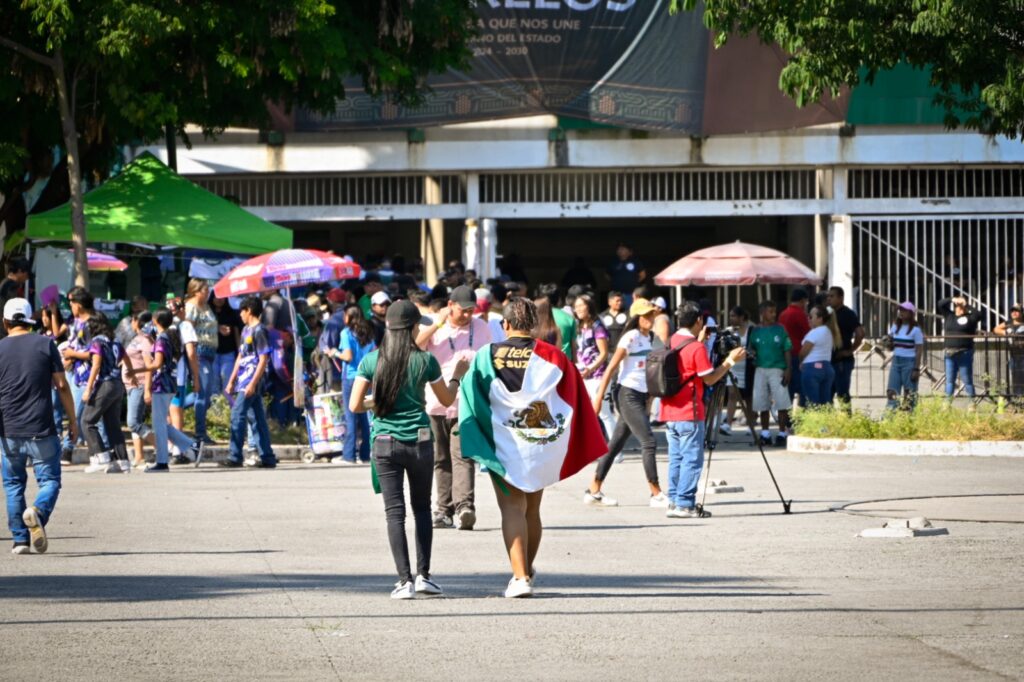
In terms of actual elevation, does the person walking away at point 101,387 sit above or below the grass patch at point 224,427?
above

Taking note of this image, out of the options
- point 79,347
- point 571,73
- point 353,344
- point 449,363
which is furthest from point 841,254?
point 449,363

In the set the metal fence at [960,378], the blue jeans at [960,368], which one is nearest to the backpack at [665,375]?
the metal fence at [960,378]

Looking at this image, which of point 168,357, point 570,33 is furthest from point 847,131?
point 168,357

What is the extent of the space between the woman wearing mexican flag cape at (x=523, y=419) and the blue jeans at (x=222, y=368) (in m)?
11.4

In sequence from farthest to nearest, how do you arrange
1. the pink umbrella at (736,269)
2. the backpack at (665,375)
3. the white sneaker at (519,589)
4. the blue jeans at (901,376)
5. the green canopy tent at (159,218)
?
1. the pink umbrella at (736,269)
2. the blue jeans at (901,376)
3. the green canopy tent at (159,218)
4. the backpack at (665,375)
5. the white sneaker at (519,589)

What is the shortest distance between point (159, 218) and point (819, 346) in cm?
855

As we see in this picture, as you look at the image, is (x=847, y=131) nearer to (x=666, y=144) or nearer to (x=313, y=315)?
(x=666, y=144)

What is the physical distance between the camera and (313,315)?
71.5 ft

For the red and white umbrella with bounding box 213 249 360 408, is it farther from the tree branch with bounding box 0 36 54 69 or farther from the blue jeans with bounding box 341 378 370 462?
the tree branch with bounding box 0 36 54 69

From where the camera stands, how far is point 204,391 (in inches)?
730

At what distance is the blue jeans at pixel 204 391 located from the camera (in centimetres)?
1841

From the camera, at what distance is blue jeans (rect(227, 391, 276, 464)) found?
18.0m

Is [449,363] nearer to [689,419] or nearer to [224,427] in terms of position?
[689,419]

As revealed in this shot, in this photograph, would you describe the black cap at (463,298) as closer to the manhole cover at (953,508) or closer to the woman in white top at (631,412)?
the woman in white top at (631,412)
